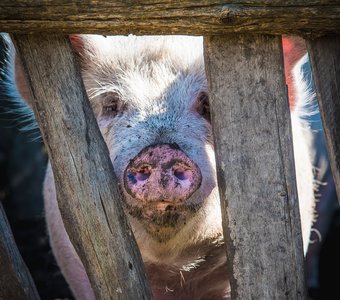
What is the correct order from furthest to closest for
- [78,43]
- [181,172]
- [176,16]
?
1. [78,43]
2. [181,172]
3. [176,16]

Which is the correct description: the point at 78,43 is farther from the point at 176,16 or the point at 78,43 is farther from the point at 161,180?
the point at 176,16

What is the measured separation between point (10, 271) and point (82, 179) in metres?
0.45

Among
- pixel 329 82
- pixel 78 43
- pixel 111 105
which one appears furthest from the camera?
pixel 78 43

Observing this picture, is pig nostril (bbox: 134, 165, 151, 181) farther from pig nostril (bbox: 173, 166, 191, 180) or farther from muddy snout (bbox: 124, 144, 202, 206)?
pig nostril (bbox: 173, 166, 191, 180)

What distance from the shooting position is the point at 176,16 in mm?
2385

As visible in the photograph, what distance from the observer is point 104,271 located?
2588 mm

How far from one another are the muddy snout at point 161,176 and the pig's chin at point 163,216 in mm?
74

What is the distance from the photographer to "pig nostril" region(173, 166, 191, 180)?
2812 mm

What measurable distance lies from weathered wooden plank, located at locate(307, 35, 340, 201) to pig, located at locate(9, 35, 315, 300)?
1.88 ft

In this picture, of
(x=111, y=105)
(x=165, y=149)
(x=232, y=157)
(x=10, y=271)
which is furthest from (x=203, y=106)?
(x=10, y=271)

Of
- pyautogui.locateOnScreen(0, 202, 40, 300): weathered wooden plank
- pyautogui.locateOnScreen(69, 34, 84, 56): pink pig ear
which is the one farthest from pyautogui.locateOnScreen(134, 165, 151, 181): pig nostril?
pyautogui.locateOnScreen(69, 34, 84, 56): pink pig ear

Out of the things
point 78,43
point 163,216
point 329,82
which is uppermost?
point 78,43

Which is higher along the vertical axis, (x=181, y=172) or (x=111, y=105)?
(x=111, y=105)

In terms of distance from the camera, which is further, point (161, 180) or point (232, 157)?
point (161, 180)
